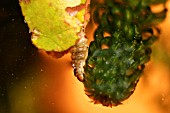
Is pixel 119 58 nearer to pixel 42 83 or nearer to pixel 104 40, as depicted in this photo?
pixel 104 40

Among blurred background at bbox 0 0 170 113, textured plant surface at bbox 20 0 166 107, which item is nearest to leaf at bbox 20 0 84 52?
textured plant surface at bbox 20 0 166 107

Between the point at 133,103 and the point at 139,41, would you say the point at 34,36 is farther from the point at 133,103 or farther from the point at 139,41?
the point at 133,103

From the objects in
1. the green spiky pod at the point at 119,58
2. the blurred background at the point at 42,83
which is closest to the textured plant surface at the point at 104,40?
the green spiky pod at the point at 119,58

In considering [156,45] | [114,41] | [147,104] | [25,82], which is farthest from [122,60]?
[25,82]

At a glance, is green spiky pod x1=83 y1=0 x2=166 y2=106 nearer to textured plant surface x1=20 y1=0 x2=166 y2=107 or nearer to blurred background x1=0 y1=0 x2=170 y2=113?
textured plant surface x1=20 y1=0 x2=166 y2=107

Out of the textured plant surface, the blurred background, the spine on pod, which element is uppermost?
the textured plant surface

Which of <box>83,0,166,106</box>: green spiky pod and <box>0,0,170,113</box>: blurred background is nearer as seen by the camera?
<box>83,0,166,106</box>: green spiky pod

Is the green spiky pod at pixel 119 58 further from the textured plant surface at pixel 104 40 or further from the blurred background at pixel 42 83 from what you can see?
the blurred background at pixel 42 83
